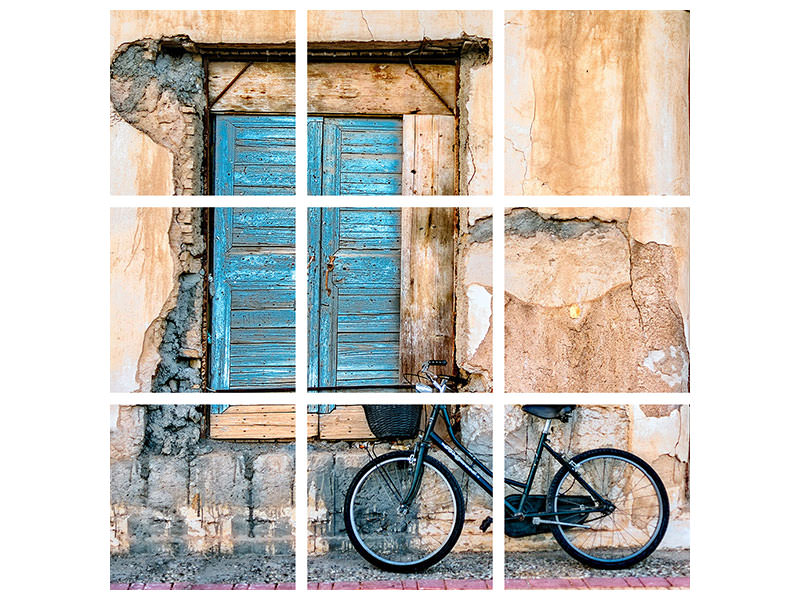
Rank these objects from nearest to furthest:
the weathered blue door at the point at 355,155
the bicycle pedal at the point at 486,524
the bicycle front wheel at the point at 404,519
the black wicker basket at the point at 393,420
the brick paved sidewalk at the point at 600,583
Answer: the brick paved sidewalk at the point at 600,583 < the bicycle pedal at the point at 486,524 < the black wicker basket at the point at 393,420 < the bicycle front wheel at the point at 404,519 < the weathered blue door at the point at 355,155

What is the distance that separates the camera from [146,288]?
3.69 meters

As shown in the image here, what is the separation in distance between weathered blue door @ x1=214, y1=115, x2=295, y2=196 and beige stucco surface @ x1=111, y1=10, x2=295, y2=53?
374 millimetres

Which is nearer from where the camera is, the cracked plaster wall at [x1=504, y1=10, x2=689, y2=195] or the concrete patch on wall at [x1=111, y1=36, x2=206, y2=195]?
the cracked plaster wall at [x1=504, y1=10, x2=689, y2=195]

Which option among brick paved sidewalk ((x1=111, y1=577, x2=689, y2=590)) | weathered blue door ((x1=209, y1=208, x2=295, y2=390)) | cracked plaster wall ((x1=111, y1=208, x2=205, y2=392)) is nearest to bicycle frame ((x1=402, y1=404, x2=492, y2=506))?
brick paved sidewalk ((x1=111, y1=577, x2=689, y2=590))

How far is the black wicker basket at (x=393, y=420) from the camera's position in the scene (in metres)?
3.61

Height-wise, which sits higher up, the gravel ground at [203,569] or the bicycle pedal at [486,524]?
the bicycle pedal at [486,524]

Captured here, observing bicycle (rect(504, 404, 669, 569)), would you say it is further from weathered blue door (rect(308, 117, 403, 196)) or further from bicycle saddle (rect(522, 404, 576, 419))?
weathered blue door (rect(308, 117, 403, 196))

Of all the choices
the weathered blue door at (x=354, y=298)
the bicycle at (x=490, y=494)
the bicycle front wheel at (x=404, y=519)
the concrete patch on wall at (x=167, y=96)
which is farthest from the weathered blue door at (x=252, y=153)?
the bicycle front wheel at (x=404, y=519)

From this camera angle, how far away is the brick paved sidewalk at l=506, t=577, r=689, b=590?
3.38 meters

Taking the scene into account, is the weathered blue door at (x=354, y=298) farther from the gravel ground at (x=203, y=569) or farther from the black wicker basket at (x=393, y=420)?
the gravel ground at (x=203, y=569)

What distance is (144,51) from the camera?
372 cm

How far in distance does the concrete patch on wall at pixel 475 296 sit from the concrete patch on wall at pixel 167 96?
51.1 inches
